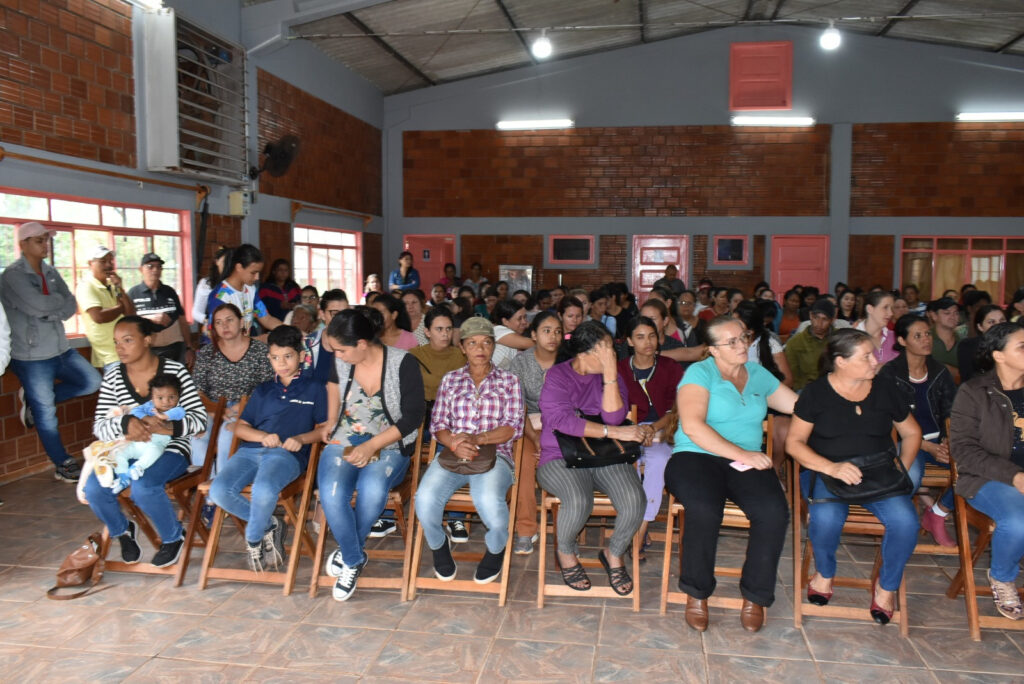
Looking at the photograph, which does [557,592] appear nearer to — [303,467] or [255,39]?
[303,467]

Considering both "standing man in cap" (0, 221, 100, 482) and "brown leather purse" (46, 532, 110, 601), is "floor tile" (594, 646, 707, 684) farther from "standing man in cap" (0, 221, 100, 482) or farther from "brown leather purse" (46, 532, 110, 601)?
"standing man in cap" (0, 221, 100, 482)

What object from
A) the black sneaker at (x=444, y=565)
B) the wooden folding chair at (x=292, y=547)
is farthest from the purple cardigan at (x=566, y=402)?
the wooden folding chair at (x=292, y=547)

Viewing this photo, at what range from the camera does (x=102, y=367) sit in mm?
5383

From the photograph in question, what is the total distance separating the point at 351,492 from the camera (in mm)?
3252

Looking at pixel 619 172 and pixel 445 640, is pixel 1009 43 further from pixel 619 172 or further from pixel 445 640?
pixel 445 640

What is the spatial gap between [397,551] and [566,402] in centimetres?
109

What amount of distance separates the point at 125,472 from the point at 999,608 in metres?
3.63

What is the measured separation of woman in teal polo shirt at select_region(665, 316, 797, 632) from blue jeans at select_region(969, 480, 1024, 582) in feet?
2.59

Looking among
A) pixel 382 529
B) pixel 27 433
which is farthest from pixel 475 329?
pixel 27 433

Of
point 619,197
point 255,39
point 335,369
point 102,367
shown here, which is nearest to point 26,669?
point 335,369

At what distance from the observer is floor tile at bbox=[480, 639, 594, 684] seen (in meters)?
2.59

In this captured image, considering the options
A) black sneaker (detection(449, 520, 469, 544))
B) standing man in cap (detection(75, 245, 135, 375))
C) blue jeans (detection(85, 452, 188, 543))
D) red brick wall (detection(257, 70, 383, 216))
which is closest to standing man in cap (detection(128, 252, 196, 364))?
standing man in cap (detection(75, 245, 135, 375))

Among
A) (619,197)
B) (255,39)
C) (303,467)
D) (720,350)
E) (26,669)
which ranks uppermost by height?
(255,39)

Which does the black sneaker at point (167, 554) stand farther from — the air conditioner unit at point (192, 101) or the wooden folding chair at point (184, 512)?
the air conditioner unit at point (192, 101)
